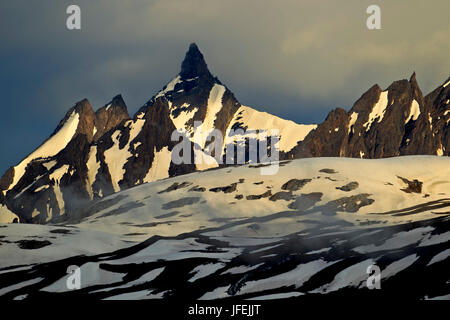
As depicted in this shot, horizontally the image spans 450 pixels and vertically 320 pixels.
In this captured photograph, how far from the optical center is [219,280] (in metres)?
180

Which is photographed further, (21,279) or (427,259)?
(21,279)

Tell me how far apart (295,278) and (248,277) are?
11.2 meters

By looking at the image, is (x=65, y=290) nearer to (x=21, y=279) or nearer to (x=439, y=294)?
(x=21, y=279)

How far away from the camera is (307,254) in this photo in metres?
198

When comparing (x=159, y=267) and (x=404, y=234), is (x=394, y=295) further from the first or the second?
(x=159, y=267)

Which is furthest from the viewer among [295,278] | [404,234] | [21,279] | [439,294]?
[404,234]

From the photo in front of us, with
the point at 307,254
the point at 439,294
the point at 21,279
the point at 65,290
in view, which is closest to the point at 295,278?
the point at 307,254
